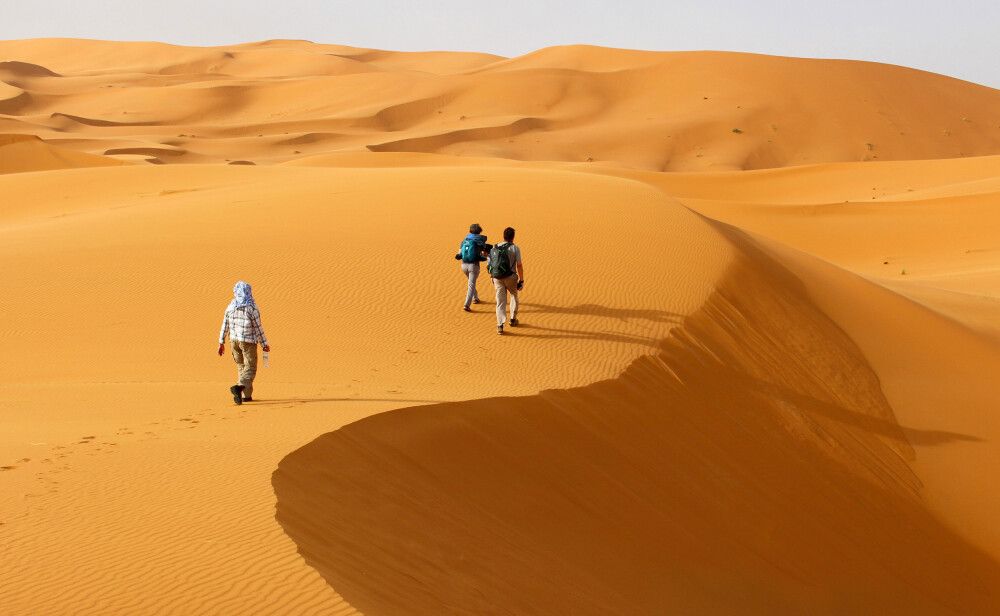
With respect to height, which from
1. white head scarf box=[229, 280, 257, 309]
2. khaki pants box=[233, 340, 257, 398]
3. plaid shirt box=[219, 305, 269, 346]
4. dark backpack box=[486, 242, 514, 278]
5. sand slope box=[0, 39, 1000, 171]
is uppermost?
sand slope box=[0, 39, 1000, 171]

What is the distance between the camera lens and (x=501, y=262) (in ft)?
43.5

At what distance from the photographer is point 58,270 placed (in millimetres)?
16516

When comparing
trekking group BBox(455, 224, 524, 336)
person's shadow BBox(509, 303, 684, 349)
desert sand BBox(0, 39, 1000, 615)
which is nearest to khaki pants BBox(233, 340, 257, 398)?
desert sand BBox(0, 39, 1000, 615)

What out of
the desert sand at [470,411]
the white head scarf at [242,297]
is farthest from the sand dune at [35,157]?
the white head scarf at [242,297]

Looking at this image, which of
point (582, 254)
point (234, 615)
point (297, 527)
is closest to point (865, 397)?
point (582, 254)

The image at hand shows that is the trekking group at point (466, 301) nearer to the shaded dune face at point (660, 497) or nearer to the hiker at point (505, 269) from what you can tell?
the hiker at point (505, 269)

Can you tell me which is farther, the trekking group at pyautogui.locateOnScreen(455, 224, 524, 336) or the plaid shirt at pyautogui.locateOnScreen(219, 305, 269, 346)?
the trekking group at pyautogui.locateOnScreen(455, 224, 524, 336)

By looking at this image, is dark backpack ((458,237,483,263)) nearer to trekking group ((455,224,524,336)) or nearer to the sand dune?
trekking group ((455,224,524,336))

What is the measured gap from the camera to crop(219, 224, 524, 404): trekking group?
10.0 metres

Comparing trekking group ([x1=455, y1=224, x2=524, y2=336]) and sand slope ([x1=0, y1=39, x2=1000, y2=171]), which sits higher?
sand slope ([x1=0, y1=39, x2=1000, y2=171])

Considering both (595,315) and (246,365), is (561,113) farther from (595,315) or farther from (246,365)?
(246,365)

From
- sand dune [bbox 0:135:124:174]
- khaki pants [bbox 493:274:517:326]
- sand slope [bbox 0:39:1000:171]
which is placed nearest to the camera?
khaki pants [bbox 493:274:517:326]

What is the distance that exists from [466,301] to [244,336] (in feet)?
16.2

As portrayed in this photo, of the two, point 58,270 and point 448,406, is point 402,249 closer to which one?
point 58,270
